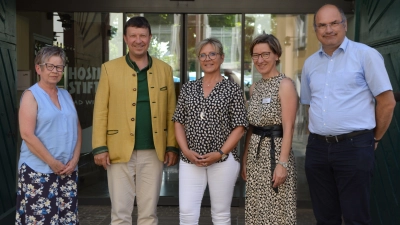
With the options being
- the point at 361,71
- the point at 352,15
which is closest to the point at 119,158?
the point at 361,71

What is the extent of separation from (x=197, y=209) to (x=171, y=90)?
0.99 m

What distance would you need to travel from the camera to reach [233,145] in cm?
415

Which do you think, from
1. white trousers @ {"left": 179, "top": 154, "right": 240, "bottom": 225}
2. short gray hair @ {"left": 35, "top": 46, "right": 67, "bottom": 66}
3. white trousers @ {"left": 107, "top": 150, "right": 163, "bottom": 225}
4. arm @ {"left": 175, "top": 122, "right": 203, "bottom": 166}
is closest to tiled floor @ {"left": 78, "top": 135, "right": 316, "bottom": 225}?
white trousers @ {"left": 107, "top": 150, "right": 163, "bottom": 225}

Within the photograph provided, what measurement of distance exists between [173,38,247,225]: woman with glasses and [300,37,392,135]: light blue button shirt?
0.69 metres

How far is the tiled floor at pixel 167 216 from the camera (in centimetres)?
634

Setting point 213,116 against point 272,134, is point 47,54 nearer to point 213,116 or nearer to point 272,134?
point 213,116

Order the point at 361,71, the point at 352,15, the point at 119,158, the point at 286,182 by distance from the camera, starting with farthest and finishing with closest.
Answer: the point at 352,15
the point at 119,158
the point at 286,182
the point at 361,71

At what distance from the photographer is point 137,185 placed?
4.46 metres

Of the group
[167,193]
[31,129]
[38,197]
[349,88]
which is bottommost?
[167,193]

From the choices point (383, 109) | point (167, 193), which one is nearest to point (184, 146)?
point (383, 109)

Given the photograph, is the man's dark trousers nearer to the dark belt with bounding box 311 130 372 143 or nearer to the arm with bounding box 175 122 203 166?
the dark belt with bounding box 311 130 372 143

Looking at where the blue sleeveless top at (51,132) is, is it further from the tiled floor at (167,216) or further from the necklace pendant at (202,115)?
the tiled floor at (167,216)

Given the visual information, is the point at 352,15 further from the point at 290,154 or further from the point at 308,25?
the point at 290,154

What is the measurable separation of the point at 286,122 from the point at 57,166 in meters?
1.69
